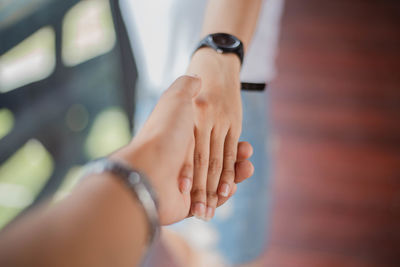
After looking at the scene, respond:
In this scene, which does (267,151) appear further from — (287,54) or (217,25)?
(287,54)

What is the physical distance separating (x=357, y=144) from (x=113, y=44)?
4.06 feet

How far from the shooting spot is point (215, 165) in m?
0.53

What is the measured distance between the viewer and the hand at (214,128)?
52 centimetres

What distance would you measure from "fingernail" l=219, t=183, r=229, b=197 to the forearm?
195mm

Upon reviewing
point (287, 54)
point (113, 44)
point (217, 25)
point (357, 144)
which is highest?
point (217, 25)

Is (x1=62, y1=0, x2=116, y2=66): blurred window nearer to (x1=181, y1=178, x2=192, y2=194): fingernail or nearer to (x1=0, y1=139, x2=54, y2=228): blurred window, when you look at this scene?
(x1=0, y1=139, x2=54, y2=228): blurred window

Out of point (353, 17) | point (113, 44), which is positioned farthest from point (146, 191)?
point (353, 17)

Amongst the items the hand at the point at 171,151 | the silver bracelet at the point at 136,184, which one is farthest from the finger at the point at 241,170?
the silver bracelet at the point at 136,184

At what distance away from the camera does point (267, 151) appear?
81 centimetres

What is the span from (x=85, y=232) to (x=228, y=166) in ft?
0.91

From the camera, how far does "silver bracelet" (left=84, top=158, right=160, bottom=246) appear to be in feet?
1.15

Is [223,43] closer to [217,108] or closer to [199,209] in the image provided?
[217,108]

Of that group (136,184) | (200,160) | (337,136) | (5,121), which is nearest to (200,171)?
(200,160)

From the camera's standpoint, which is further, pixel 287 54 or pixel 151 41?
pixel 287 54
